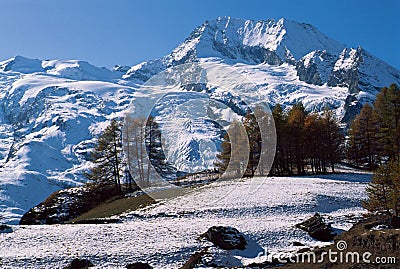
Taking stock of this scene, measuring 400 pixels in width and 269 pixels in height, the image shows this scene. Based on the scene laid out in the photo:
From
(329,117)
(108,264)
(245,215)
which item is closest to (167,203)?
(245,215)

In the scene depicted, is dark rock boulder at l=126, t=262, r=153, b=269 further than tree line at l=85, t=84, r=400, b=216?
No

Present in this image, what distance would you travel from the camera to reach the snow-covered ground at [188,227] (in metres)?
25.1

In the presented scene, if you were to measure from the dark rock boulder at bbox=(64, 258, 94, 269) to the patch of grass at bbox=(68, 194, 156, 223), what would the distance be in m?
13.8

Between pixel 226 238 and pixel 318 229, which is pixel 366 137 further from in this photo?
pixel 226 238

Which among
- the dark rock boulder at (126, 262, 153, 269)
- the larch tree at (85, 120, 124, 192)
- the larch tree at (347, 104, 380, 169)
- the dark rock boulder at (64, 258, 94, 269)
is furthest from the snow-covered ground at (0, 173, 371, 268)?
the larch tree at (347, 104, 380, 169)

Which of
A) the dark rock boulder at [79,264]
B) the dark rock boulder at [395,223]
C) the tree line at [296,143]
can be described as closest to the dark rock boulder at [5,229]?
the dark rock boulder at [79,264]

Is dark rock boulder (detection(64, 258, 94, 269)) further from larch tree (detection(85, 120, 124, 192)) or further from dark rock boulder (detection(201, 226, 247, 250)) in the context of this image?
larch tree (detection(85, 120, 124, 192))

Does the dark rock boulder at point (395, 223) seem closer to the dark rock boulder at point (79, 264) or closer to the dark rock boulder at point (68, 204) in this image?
the dark rock boulder at point (79, 264)

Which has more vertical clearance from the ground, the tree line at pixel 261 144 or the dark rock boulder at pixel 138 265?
the tree line at pixel 261 144

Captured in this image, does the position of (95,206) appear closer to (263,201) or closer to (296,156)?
(263,201)

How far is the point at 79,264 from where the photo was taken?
23.6 metres

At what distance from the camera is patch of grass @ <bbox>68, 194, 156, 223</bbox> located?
39.3 metres

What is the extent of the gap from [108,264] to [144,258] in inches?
82.5

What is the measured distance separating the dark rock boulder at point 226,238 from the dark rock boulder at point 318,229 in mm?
4798
